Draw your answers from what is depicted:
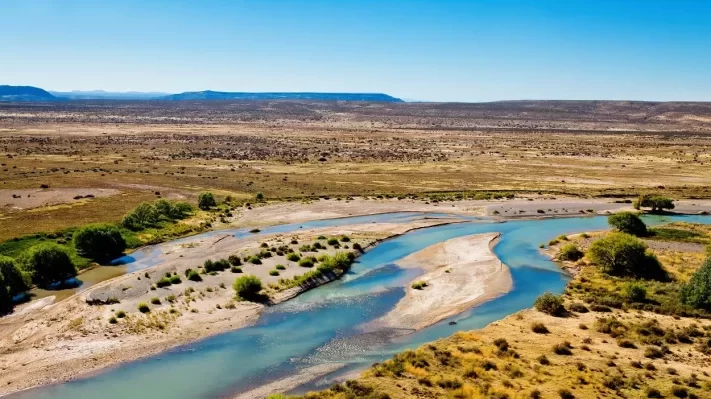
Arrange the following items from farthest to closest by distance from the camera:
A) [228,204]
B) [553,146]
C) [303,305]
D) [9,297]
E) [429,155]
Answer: [553,146] → [429,155] → [228,204] → [303,305] → [9,297]

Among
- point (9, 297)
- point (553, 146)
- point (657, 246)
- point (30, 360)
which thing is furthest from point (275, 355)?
point (553, 146)

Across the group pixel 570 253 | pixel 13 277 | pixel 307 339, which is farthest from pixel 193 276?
pixel 570 253

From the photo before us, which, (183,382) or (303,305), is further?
(303,305)

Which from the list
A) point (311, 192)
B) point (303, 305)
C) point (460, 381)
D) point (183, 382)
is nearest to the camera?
point (460, 381)

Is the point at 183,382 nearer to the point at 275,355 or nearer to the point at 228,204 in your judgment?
the point at 275,355

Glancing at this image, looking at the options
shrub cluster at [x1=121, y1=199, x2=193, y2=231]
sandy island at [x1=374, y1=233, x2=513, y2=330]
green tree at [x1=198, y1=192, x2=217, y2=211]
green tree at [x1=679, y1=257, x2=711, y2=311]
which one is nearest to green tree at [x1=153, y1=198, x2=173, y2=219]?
shrub cluster at [x1=121, y1=199, x2=193, y2=231]

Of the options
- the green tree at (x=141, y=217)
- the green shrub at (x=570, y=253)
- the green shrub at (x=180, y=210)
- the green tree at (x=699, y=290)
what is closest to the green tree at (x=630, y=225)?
the green shrub at (x=570, y=253)

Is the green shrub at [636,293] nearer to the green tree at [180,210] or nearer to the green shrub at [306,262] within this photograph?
the green shrub at [306,262]
